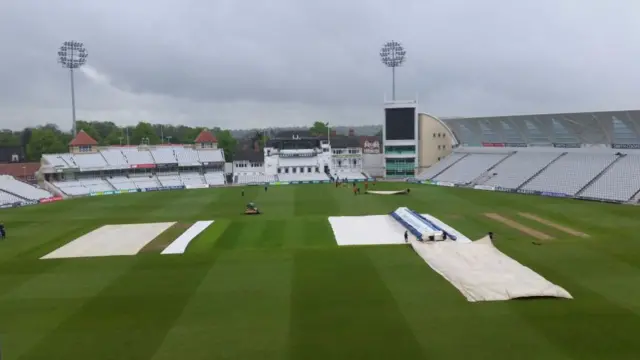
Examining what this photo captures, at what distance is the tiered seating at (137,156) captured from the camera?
61938 millimetres

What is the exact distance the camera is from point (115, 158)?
61.4 metres

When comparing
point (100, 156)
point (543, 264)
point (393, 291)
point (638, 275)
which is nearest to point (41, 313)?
point (393, 291)

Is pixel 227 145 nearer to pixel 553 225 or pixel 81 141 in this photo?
pixel 81 141

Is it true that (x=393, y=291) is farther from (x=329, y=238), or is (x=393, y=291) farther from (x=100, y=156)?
(x=100, y=156)

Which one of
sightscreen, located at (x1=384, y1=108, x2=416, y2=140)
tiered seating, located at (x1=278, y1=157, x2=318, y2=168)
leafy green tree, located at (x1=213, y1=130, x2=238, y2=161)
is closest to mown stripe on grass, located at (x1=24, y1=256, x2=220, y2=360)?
sightscreen, located at (x1=384, y1=108, x2=416, y2=140)

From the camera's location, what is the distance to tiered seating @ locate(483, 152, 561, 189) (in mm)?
47188

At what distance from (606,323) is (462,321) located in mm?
3589

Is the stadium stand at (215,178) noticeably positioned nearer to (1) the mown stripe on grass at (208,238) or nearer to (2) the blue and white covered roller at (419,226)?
(1) the mown stripe on grass at (208,238)

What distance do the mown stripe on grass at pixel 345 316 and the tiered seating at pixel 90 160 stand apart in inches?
1866

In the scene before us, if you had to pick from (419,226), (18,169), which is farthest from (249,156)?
(419,226)

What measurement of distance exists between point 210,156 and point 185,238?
43.0 m

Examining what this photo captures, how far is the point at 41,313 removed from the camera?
14.5m

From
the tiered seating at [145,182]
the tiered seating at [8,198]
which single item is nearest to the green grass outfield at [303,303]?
the tiered seating at [8,198]

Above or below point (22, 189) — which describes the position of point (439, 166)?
above
